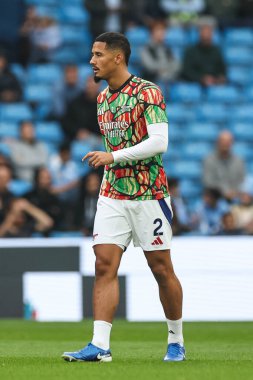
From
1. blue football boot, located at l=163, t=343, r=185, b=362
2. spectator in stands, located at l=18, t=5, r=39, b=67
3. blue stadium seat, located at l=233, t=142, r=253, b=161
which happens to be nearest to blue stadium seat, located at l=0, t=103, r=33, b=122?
spectator in stands, located at l=18, t=5, r=39, b=67

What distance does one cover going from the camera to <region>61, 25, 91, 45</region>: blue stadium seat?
2106 centimetres

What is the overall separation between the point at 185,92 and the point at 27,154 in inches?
164

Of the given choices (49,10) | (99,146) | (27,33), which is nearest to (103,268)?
(99,146)

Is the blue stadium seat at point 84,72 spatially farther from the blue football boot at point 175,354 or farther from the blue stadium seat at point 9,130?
the blue football boot at point 175,354

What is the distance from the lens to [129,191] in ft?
27.0

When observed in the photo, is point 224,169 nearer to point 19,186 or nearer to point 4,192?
point 19,186

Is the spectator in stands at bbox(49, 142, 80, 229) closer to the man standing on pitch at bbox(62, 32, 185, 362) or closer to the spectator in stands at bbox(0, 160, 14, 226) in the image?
the spectator in stands at bbox(0, 160, 14, 226)

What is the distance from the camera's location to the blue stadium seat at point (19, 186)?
56.0 ft

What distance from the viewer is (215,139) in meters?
20.2

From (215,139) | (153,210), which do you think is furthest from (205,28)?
(153,210)

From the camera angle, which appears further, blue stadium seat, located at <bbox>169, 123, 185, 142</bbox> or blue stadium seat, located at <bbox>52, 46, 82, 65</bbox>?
blue stadium seat, located at <bbox>52, 46, 82, 65</bbox>

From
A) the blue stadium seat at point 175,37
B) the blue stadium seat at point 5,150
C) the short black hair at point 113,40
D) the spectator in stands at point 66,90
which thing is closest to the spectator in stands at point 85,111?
the spectator in stands at point 66,90

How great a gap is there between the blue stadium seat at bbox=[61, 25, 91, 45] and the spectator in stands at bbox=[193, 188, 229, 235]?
5.32 meters

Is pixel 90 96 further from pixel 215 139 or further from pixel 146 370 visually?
pixel 146 370
